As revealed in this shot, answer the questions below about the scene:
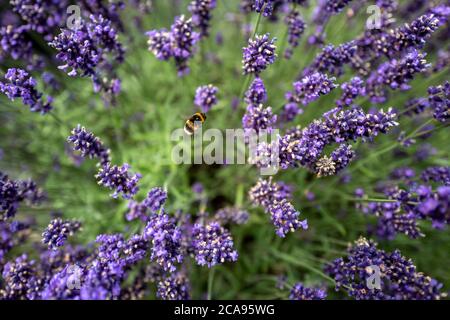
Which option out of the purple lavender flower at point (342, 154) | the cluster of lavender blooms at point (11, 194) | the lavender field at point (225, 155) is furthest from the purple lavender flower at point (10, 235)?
the purple lavender flower at point (342, 154)

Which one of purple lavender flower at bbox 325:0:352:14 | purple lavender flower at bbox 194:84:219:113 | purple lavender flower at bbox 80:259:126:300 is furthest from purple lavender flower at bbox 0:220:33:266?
purple lavender flower at bbox 325:0:352:14

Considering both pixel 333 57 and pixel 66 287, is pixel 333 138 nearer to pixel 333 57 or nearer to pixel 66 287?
pixel 333 57

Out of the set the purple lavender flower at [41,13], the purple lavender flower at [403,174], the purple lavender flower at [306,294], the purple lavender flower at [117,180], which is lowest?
the purple lavender flower at [306,294]

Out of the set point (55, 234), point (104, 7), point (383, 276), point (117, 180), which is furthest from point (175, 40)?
point (383, 276)

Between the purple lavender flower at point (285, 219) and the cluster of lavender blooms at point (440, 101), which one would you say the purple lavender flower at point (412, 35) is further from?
the purple lavender flower at point (285, 219)

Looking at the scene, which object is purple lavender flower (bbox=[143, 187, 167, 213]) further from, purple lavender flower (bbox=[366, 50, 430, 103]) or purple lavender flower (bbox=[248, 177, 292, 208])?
purple lavender flower (bbox=[366, 50, 430, 103])

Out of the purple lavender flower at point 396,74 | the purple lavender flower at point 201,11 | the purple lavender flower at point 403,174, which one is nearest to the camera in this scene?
the purple lavender flower at point 396,74
